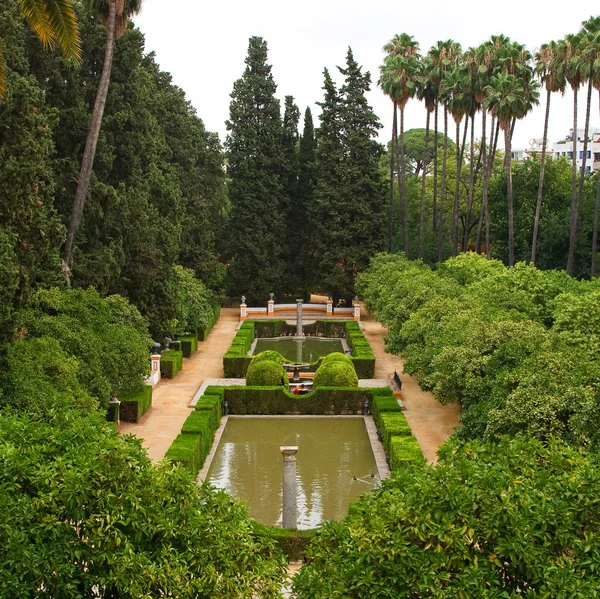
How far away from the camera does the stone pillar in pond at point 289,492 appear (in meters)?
19.5

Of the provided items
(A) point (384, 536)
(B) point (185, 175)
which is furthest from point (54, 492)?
(B) point (185, 175)

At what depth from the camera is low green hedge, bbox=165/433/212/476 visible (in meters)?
23.2

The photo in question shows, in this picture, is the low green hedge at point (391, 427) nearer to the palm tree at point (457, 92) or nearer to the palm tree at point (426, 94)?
the palm tree at point (457, 92)

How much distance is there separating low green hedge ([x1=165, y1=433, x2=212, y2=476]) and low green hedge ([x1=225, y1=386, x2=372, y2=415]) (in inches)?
222

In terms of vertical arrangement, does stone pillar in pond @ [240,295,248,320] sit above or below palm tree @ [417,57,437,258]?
below

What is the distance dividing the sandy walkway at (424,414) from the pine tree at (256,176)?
1729 centimetres

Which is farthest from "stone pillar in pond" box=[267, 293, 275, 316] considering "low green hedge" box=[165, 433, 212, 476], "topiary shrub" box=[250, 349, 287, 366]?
"low green hedge" box=[165, 433, 212, 476]

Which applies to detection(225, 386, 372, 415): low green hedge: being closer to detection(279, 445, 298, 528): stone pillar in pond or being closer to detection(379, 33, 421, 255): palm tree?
detection(279, 445, 298, 528): stone pillar in pond

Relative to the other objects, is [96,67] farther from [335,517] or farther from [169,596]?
[169,596]

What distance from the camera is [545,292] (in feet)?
111

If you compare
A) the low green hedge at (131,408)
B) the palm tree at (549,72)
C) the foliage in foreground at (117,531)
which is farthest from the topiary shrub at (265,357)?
the foliage in foreground at (117,531)

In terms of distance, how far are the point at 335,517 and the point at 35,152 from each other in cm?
1199

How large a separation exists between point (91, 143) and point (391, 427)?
14.9 m

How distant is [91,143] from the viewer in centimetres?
3191
